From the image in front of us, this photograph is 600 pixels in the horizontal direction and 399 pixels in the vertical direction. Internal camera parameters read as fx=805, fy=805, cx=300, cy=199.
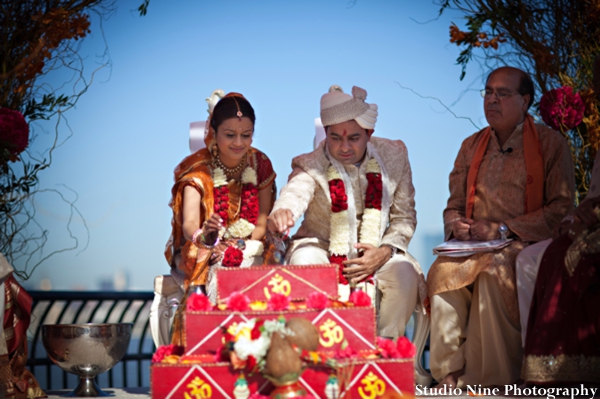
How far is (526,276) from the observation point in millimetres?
4668

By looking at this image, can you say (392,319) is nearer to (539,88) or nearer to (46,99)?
(539,88)

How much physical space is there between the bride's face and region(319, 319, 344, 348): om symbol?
184cm

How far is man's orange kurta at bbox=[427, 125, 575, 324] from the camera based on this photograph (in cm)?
477

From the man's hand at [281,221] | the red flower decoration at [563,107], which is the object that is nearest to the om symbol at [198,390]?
the man's hand at [281,221]

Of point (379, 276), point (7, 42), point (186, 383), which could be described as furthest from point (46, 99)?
point (186, 383)

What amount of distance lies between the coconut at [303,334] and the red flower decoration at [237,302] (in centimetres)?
25

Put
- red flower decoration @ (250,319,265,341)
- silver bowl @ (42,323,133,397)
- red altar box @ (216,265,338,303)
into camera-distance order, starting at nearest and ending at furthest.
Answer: red flower decoration @ (250,319,265,341), red altar box @ (216,265,338,303), silver bowl @ (42,323,133,397)

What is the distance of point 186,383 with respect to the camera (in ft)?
11.4

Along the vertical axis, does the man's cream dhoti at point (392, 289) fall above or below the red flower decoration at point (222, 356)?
above

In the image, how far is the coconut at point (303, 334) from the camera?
3371 millimetres

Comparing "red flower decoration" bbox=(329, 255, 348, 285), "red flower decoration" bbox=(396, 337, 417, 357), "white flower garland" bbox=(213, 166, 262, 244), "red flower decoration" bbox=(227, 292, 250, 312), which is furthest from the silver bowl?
"red flower decoration" bbox=(396, 337, 417, 357)

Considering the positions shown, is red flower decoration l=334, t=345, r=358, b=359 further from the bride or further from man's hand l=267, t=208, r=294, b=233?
the bride

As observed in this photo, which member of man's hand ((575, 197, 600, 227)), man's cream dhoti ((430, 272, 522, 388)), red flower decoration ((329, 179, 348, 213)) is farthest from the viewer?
red flower decoration ((329, 179, 348, 213))

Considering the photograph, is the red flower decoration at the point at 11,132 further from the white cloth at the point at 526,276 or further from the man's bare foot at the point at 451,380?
the white cloth at the point at 526,276
